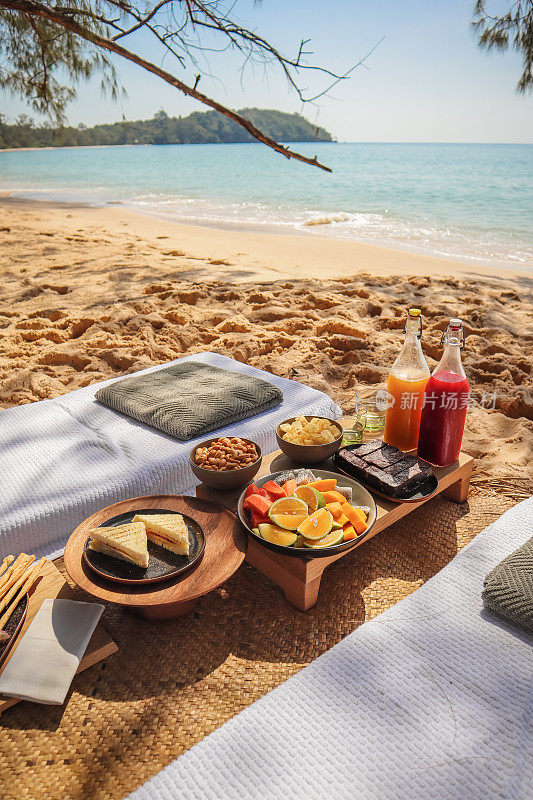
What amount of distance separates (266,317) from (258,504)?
2.98m

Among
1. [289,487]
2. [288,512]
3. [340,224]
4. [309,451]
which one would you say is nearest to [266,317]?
[309,451]

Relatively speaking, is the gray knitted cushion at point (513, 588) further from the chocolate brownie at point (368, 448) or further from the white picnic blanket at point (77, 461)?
the white picnic blanket at point (77, 461)

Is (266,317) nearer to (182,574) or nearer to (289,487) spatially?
(289,487)

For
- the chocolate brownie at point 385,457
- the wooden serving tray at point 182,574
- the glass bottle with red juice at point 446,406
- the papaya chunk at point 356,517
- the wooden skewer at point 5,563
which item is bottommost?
the wooden skewer at point 5,563

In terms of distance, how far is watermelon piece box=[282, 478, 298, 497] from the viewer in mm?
1564

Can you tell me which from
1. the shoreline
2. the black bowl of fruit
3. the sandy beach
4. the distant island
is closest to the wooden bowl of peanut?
the black bowl of fruit

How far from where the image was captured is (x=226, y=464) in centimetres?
170

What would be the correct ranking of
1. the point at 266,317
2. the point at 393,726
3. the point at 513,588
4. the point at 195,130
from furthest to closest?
1. the point at 195,130
2. the point at 266,317
3. the point at 513,588
4. the point at 393,726

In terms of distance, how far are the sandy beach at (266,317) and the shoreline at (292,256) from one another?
0.15ft

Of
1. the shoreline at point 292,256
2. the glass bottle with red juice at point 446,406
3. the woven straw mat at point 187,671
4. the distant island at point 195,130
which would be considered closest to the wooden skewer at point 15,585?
the woven straw mat at point 187,671

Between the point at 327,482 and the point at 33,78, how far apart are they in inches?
165

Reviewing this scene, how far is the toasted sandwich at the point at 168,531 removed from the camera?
4.72ft

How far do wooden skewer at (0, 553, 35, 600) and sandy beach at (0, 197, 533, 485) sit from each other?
1.64 m

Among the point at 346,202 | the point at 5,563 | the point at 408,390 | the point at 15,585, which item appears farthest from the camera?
the point at 346,202
